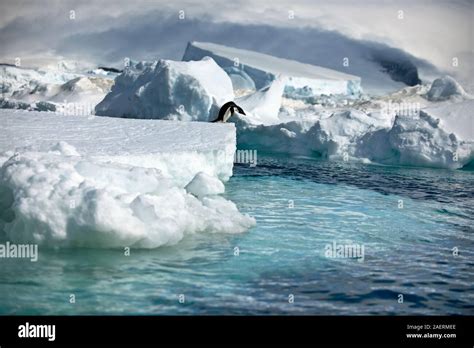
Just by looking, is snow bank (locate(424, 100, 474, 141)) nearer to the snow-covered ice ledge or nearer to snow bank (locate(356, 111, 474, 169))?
snow bank (locate(356, 111, 474, 169))

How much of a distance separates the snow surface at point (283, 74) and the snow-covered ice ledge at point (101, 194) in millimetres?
20809

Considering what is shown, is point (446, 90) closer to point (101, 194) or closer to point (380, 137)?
point (380, 137)

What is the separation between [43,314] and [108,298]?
0.45 meters

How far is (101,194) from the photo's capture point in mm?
5305

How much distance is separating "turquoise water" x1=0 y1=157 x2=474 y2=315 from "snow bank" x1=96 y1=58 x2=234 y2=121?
30.8ft

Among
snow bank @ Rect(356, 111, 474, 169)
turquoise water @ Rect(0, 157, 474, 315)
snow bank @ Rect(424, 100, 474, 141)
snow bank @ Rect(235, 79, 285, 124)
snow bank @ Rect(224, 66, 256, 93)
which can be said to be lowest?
turquoise water @ Rect(0, 157, 474, 315)

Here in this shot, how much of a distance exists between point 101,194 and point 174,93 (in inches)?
482

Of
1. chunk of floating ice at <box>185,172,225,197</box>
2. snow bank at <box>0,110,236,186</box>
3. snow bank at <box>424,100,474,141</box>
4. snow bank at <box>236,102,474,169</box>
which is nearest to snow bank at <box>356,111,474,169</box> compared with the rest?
snow bank at <box>236,102,474,169</box>

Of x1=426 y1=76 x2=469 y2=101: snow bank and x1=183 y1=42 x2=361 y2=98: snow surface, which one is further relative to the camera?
x1=183 y1=42 x2=361 y2=98: snow surface

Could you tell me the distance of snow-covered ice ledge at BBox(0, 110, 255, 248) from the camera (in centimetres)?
526

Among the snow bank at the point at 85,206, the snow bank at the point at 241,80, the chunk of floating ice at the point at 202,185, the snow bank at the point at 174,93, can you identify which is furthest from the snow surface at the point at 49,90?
the snow bank at the point at 85,206
